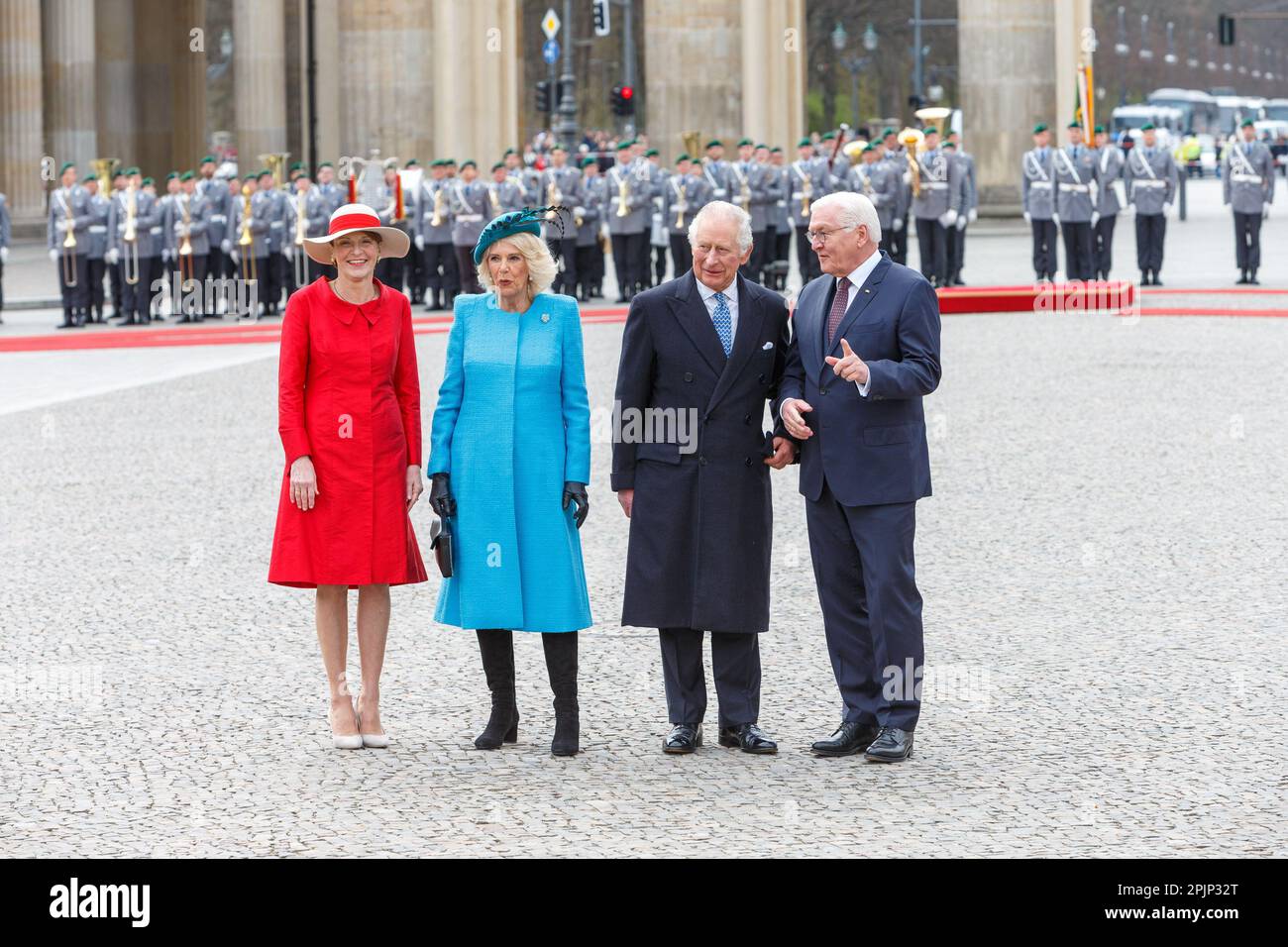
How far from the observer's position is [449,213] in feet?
99.2

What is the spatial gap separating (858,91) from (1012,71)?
48774mm

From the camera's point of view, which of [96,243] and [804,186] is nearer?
[96,243]

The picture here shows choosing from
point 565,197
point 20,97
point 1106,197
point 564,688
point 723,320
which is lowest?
point 564,688

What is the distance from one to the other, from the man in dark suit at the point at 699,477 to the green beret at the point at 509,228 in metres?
0.43

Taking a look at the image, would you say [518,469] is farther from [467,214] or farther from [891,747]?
[467,214]

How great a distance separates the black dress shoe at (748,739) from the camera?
7.61 metres

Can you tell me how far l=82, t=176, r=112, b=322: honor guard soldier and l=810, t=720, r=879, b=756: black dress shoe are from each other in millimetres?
22180

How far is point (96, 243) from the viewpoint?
28.3 m

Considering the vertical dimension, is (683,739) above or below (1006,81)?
below

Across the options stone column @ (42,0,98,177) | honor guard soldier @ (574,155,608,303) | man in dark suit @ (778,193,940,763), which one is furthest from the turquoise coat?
stone column @ (42,0,98,177)

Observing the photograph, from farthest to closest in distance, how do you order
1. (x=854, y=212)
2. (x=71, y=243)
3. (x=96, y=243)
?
1. (x=96, y=243)
2. (x=71, y=243)
3. (x=854, y=212)

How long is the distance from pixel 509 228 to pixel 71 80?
4176 centimetres

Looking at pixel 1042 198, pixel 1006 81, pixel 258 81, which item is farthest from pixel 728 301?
pixel 258 81

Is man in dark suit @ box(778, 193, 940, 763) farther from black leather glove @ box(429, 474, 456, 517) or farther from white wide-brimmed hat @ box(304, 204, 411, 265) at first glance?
white wide-brimmed hat @ box(304, 204, 411, 265)
